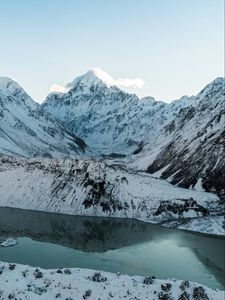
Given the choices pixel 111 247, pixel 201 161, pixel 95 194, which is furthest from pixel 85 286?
pixel 201 161

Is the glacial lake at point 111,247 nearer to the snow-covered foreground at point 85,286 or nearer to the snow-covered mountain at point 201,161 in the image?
the snow-covered foreground at point 85,286

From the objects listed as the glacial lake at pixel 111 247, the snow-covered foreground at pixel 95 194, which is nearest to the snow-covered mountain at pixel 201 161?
the snow-covered foreground at pixel 95 194

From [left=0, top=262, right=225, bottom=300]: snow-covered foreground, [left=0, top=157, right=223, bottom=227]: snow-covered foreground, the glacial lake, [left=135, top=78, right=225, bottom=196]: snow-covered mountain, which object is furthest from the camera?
[left=135, top=78, right=225, bottom=196]: snow-covered mountain

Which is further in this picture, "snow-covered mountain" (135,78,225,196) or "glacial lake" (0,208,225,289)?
"snow-covered mountain" (135,78,225,196)

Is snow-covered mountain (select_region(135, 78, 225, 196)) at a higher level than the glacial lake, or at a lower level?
higher

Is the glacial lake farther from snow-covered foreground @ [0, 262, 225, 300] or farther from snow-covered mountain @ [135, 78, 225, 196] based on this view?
snow-covered mountain @ [135, 78, 225, 196]

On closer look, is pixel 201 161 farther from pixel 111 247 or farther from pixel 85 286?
pixel 85 286

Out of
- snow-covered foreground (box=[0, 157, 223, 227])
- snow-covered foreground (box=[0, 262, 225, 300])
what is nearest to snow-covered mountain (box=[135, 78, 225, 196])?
snow-covered foreground (box=[0, 157, 223, 227])

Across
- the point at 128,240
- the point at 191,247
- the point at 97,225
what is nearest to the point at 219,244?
the point at 191,247
